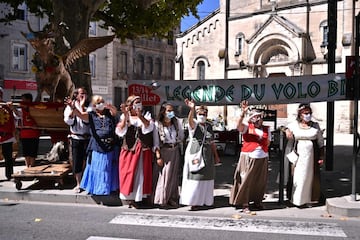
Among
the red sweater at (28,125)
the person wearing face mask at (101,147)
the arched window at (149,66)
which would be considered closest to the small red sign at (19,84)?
the arched window at (149,66)

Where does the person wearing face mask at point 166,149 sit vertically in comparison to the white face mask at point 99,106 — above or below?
below

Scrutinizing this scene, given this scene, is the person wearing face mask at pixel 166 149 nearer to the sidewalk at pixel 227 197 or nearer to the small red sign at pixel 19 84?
the sidewalk at pixel 227 197

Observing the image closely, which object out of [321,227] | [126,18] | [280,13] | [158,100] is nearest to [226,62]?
[280,13]

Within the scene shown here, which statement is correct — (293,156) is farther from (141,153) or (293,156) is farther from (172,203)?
(141,153)

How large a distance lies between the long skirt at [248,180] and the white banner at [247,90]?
69.0 inches

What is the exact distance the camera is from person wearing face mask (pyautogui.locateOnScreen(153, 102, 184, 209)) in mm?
7059

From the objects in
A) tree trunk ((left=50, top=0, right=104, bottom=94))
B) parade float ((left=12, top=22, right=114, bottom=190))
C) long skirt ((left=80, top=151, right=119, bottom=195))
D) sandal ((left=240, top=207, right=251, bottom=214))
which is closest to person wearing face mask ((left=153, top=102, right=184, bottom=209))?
long skirt ((left=80, top=151, right=119, bottom=195))

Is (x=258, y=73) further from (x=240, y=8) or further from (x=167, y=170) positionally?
(x=167, y=170)

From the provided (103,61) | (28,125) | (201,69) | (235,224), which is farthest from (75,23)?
(103,61)

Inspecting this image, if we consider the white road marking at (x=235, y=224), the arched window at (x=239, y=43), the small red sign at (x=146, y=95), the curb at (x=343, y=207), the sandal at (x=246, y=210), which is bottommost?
the white road marking at (x=235, y=224)

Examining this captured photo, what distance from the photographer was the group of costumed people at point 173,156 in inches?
271

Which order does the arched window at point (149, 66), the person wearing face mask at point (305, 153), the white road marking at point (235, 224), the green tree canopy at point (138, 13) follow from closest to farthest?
the white road marking at point (235, 224)
the person wearing face mask at point (305, 153)
the green tree canopy at point (138, 13)
the arched window at point (149, 66)

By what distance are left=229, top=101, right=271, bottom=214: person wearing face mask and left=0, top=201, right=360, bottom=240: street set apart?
1.27ft

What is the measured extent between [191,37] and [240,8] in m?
4.91
